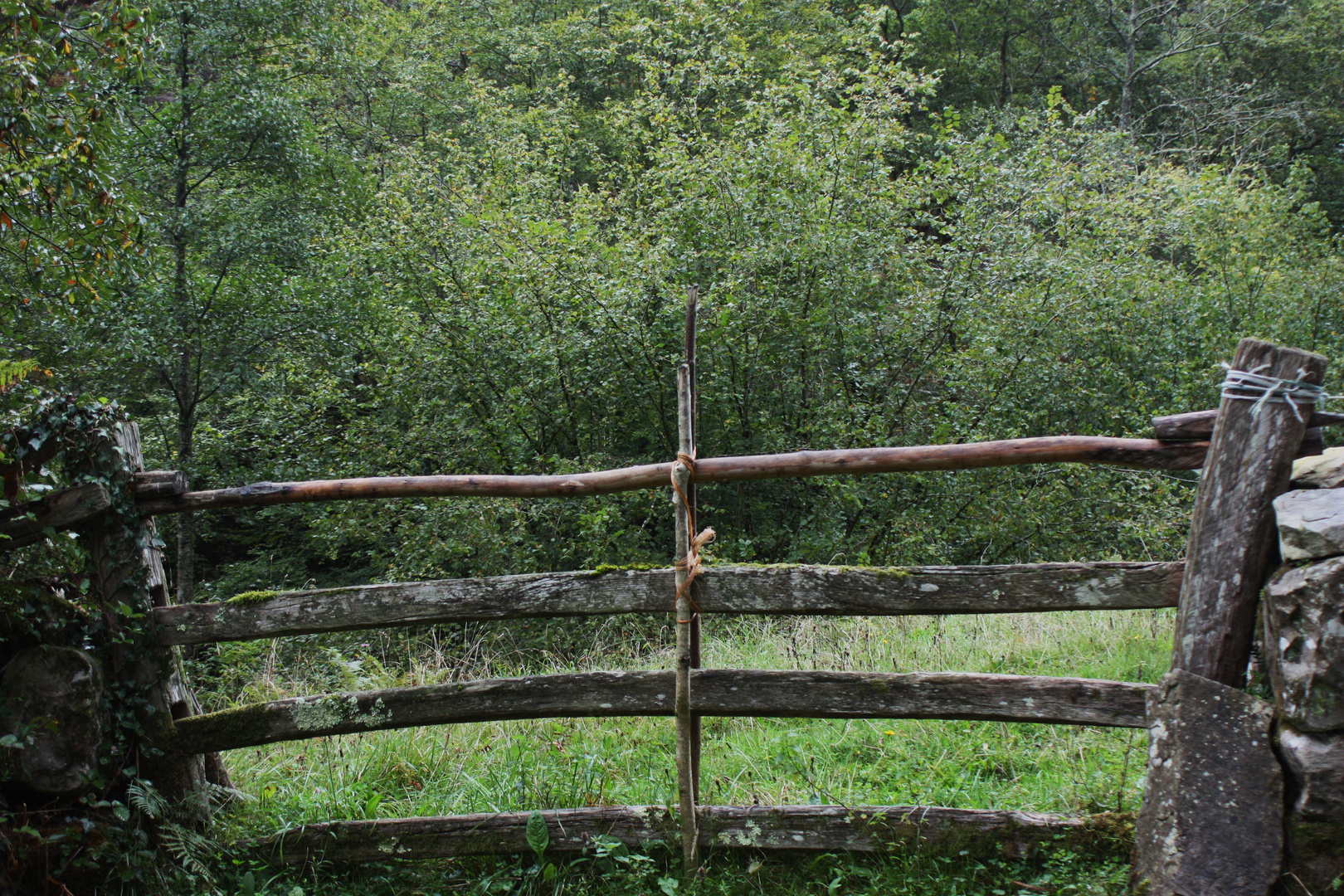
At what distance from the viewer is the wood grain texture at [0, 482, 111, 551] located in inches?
116

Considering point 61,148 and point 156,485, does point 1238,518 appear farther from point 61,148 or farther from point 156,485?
point 61,148

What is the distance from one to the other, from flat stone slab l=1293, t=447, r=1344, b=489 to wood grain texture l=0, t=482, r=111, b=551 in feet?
12.8

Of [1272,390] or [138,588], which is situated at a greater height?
[1272,390]

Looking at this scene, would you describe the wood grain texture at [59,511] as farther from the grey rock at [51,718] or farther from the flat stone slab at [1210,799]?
the flat stone slab at [1210,799]

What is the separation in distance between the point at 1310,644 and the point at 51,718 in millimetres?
3893

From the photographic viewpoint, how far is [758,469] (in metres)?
2.98

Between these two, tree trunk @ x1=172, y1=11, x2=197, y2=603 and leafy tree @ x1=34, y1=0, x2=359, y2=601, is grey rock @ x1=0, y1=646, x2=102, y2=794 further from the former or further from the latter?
tree trunk @ x1=172, y1=11, x2=197, y2=603

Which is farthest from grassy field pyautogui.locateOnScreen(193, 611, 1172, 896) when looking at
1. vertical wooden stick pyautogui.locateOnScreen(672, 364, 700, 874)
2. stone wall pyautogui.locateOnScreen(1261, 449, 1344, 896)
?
stone wall pyautogui.locateOnScreen(1261, 449, 1344, 896)

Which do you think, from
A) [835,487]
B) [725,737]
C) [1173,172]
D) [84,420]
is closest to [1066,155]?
[1173,172]

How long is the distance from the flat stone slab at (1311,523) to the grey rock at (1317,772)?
1.58 ft

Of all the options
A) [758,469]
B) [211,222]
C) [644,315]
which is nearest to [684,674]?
[758,469]

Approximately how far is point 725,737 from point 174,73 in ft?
37.6

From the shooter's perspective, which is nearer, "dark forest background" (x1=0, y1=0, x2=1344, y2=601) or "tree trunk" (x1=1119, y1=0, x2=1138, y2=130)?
"dark forest background" (x1=0, y1=0, x2=1344, y2=601)

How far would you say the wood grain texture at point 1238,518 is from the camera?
2.41 metres
